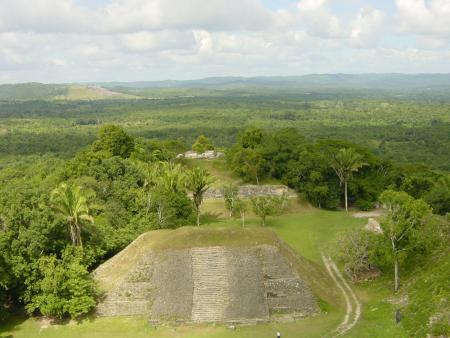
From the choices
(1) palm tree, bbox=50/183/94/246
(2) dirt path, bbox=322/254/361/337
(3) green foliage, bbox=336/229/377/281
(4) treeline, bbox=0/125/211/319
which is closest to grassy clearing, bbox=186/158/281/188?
(4) treeline, bbox=0/125/211/319

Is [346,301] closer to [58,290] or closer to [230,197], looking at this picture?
[58,290]

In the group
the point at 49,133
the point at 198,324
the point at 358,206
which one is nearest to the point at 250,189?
the point at 358,206

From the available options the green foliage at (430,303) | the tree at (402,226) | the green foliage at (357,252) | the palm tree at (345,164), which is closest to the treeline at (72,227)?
the green foliage at (357,252)

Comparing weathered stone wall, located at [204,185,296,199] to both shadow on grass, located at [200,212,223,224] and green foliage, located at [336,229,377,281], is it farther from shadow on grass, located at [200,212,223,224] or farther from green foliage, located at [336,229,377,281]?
green foliage, located at [336,229,377,281]

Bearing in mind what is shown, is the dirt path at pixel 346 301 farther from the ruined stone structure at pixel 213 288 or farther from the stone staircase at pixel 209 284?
the stone staircase at pixel 209 284

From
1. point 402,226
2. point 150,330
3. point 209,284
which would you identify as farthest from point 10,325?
point 402,226

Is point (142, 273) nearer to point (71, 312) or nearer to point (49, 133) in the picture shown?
point (71, 312)

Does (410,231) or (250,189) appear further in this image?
(250,189)
